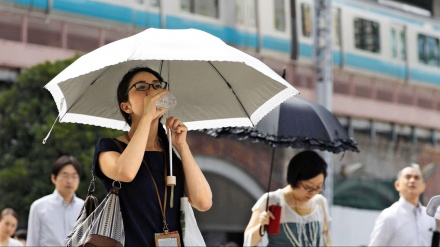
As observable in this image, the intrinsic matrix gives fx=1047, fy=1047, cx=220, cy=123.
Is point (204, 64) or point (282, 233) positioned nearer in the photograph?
point (204, 64)

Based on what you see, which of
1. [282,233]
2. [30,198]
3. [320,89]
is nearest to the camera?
[282,233]

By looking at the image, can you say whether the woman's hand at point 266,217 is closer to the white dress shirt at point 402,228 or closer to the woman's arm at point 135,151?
the white dress shirt at point 402,228

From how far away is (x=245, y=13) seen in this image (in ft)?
81.8

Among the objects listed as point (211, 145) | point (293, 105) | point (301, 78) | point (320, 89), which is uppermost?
point (301, 78)

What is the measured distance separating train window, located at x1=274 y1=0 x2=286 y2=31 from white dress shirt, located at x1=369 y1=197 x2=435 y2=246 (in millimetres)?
18477

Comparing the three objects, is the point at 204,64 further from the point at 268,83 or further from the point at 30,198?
the point at 30,198

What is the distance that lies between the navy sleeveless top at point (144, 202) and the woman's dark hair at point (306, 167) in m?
2.50

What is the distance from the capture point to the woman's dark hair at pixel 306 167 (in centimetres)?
629

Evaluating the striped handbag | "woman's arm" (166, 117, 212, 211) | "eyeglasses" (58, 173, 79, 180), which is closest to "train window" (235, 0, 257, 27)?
"eyeglasses" (58, 173, 79, 180)

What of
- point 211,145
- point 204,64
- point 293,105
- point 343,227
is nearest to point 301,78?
point 211,145

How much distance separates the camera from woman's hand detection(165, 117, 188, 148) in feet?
12.9

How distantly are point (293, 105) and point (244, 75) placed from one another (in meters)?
2.90

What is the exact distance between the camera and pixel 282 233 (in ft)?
21.4

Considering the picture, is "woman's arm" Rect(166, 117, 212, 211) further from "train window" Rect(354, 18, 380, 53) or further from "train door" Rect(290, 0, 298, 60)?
"train window" Rect(354, 18, 380, 53)
